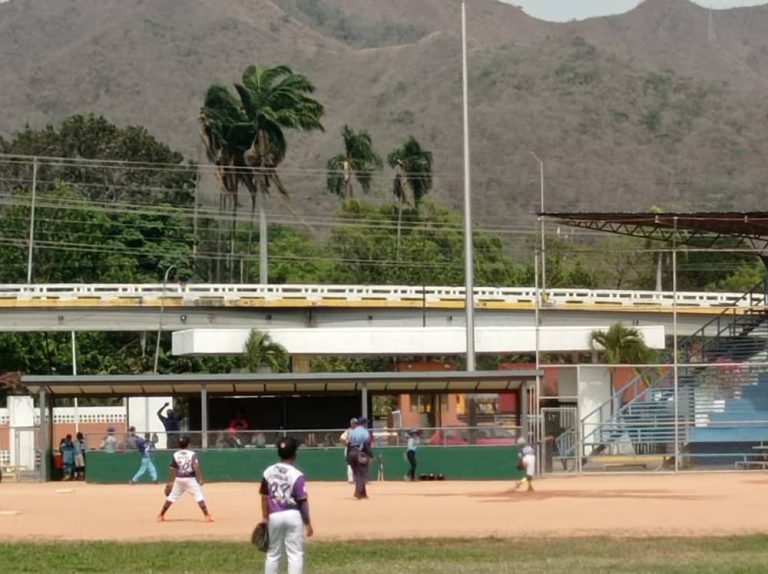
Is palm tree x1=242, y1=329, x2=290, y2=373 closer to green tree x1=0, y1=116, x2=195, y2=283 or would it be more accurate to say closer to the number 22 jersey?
green tree x1=0, y1=116, x2=195, y2=283

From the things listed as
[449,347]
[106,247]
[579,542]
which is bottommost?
[579,542]

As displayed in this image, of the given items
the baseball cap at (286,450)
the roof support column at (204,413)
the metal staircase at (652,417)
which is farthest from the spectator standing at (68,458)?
the baseball cap at (286,450)

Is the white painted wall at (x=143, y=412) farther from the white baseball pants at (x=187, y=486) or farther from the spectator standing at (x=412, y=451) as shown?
the white baseball pants at (x=187, y=486)

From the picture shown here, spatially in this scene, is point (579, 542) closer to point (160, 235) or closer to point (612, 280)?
point (160, 235)

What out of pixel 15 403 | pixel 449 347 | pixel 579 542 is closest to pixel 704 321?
pixel 449 347

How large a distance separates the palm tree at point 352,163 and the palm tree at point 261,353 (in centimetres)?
5705

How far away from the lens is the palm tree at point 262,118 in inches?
3762

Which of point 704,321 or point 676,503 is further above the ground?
point 704,321

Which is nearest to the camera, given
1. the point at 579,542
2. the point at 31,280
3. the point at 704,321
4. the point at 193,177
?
the point at 579,542

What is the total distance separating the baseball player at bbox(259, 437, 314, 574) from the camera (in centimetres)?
1684

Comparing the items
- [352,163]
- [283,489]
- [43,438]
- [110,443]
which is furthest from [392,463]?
[352,163]

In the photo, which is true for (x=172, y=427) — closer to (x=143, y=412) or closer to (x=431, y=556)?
(x=143, y=412)

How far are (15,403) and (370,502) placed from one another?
2756 cm

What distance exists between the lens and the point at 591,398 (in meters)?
55.4
